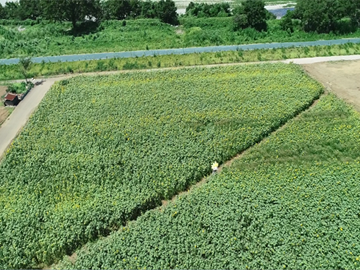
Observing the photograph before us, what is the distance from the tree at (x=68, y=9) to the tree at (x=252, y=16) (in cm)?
1681

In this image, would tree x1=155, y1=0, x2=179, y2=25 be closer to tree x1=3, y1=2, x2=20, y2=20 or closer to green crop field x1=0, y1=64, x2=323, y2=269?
green crop field x1=0, y1=64, x2=323, y2=269

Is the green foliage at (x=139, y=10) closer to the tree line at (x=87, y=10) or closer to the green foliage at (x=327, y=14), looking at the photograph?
the tree line at (x=87, y=10)

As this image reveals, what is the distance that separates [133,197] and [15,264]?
5.49 m

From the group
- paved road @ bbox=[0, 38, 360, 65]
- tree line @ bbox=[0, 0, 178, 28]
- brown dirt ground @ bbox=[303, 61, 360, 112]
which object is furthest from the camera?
tree line @ bbox=[0, 0, 178, 28]

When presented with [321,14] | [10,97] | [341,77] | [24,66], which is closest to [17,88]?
[10,97]

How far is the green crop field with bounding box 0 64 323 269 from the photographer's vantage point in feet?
44.0

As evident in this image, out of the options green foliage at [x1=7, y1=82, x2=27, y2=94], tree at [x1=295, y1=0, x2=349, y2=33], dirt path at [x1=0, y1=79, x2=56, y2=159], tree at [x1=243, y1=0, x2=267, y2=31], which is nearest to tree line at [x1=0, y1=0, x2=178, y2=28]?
tree at [x1=243, y1=0, x2=267, y2=31]

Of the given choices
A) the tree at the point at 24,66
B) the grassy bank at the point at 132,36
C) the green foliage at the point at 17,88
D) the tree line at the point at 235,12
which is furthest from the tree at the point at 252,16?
the green foliage at the point at 17,88

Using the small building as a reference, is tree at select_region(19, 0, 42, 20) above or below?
above

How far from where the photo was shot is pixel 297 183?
48.4 ft

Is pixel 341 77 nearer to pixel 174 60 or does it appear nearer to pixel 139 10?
pixel 174 60

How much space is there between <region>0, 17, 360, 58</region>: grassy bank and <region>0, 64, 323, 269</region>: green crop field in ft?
25.7

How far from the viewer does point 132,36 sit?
33.2 meters

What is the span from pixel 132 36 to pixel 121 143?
19.3 m
